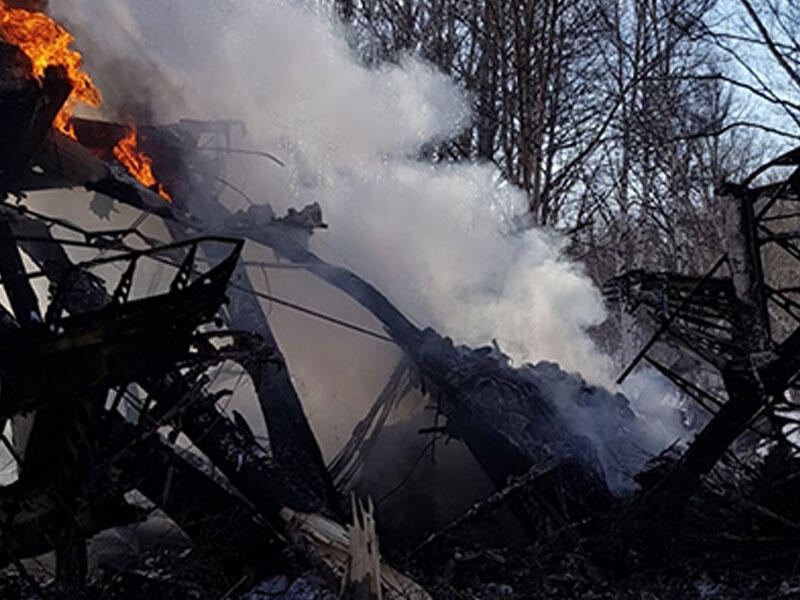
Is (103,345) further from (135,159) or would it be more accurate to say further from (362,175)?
(362,175)

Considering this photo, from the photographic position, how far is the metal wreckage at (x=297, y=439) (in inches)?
248

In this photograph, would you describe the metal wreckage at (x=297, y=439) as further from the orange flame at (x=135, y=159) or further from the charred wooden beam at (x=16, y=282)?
the orange flame at (x=135, y=159)

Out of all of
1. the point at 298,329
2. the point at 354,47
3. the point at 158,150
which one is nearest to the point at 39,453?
the point at 298,329

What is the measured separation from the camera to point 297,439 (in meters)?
10.1

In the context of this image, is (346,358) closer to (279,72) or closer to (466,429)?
(466,429)

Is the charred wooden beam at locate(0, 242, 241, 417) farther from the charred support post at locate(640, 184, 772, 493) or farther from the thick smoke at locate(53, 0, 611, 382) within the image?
the thick smoke at locate(53, 0, 611, 382)

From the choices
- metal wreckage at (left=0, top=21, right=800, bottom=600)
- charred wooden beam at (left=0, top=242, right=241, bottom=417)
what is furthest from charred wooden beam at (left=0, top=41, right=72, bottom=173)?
charred wooden beam at (left=0, top=242, right=241, bottom=417)

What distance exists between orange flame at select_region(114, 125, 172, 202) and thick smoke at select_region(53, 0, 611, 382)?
80.7 inches

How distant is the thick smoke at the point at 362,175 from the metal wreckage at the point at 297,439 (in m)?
3.45

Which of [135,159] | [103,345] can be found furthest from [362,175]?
[103,345]

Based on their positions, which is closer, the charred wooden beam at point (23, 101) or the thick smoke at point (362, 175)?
the charred wooden beam at point (23, 101)

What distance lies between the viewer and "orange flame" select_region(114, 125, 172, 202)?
43.1ft

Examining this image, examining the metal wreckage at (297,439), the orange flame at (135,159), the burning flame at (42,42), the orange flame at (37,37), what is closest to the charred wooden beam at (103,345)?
the metal wreckage at (297,439)

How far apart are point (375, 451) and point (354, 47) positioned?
11.9 m
